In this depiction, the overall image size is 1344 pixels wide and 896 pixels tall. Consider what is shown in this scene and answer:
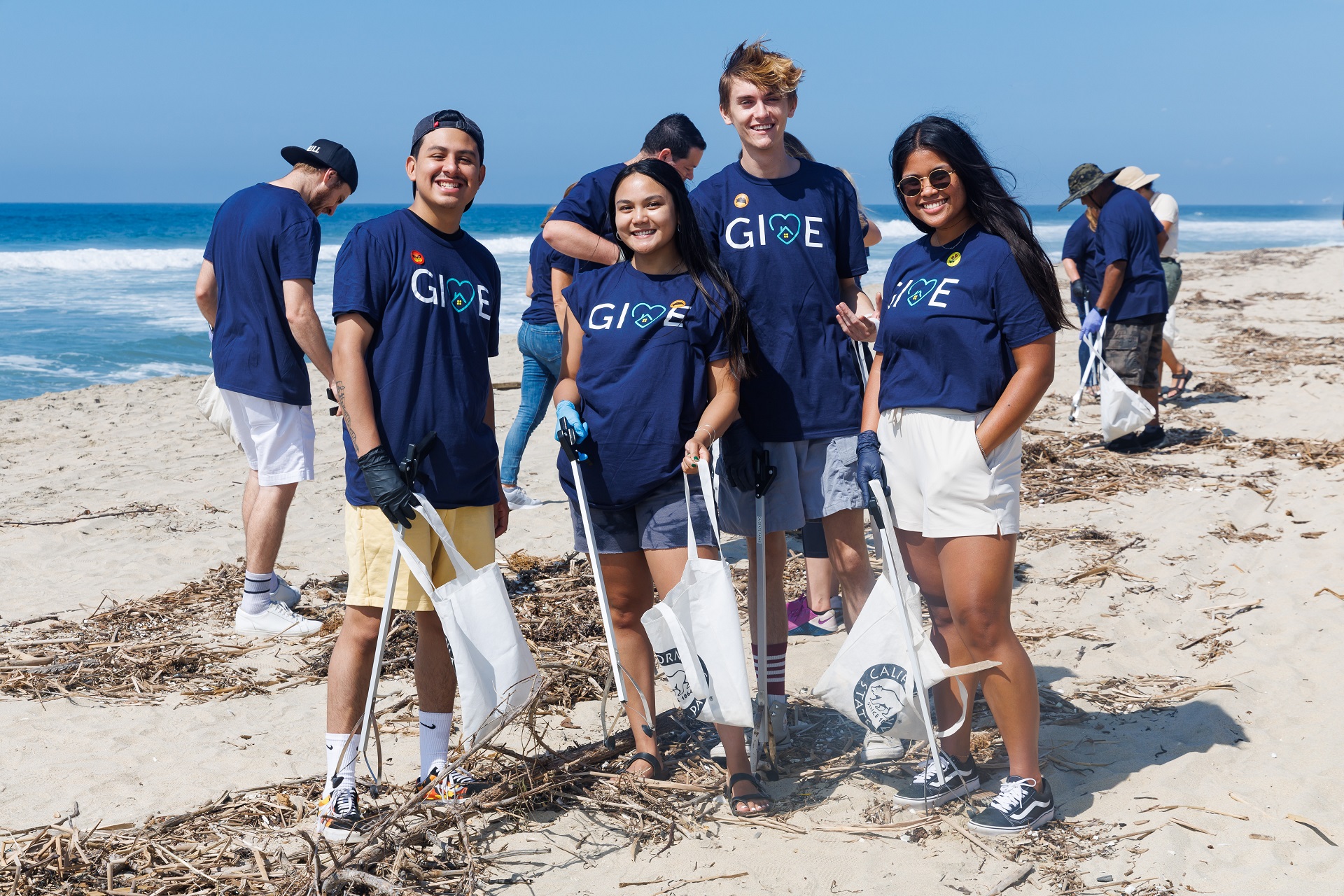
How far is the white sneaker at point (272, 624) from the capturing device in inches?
190

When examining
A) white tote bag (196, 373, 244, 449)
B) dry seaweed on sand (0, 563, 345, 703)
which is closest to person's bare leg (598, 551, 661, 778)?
dry seaweed on sand (0, 563, 345, 703)

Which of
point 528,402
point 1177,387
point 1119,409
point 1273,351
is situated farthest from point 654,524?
point 1273,351

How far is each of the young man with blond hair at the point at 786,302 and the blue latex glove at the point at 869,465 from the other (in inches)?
15.6

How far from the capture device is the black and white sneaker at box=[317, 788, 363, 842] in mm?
3031

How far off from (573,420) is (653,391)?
10.2 inches

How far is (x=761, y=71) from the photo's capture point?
339cm

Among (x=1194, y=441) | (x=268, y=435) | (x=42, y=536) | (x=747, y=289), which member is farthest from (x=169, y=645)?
(x=1194, y=441)

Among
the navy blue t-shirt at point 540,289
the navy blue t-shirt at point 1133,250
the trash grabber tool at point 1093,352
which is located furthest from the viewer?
the navy blue t-shirt at point 1133,250

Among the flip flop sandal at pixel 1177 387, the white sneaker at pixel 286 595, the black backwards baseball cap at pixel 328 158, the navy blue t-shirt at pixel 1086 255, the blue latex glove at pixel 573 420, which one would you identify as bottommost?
the white sneaker at pixel 286 595

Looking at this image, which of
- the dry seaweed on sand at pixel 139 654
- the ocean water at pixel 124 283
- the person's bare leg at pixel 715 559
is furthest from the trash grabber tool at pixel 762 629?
the ocean water at pixel 124 283

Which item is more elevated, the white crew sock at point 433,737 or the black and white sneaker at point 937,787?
the white crew sock at point 433,737

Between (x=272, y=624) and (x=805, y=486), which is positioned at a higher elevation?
(x=805, y=486)

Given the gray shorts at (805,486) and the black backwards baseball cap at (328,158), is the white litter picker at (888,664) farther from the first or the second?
the black backwards baseball cap at (328,158)

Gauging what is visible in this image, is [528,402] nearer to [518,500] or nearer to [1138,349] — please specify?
[518,500]
